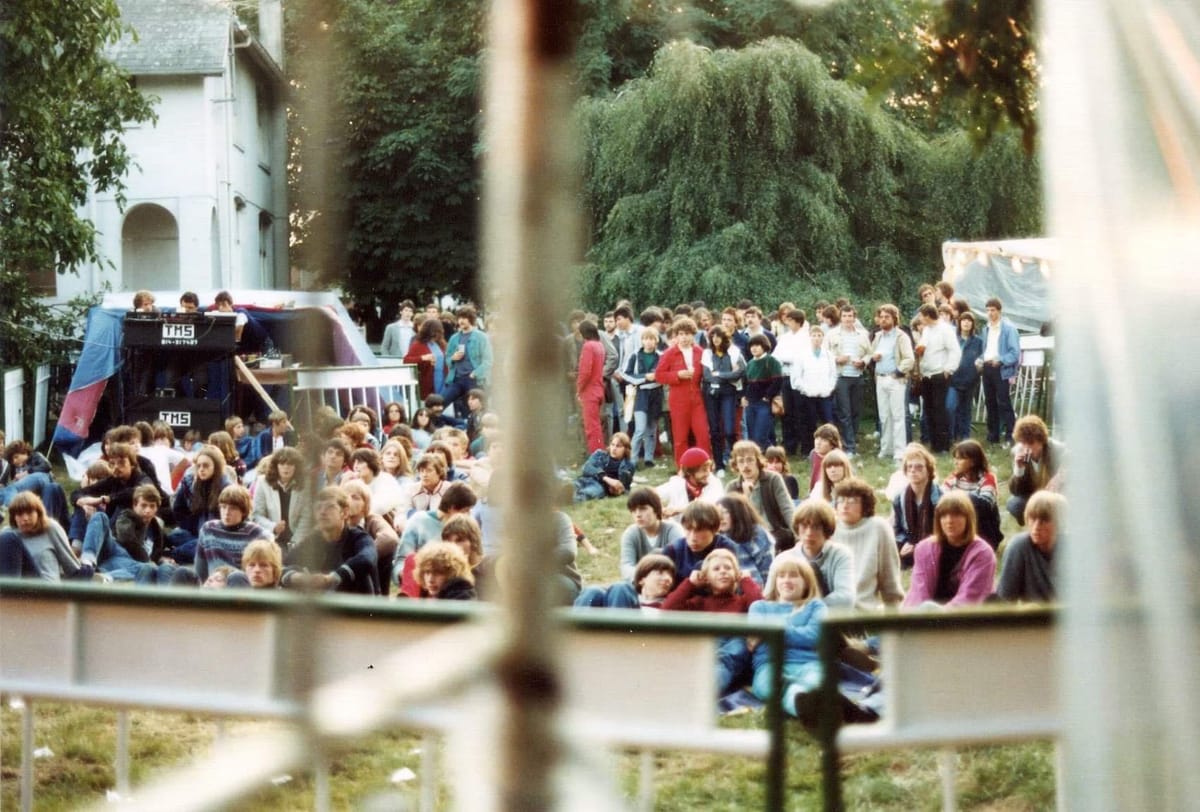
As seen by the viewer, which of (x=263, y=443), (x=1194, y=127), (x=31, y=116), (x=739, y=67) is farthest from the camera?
(x=31, y=116)

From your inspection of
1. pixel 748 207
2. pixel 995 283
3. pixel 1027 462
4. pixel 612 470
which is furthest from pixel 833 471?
pixel 748 207

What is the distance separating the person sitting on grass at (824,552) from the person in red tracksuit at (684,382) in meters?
3.10

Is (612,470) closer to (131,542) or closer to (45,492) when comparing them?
(131,542)

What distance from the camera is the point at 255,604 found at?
5.05 feet

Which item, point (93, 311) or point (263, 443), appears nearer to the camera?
point (263, 443)

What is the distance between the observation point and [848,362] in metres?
6.56

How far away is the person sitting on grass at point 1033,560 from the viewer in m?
2.69

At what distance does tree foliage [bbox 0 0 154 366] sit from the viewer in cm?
669

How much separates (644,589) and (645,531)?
505 mm

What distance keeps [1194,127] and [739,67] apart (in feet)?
14.6

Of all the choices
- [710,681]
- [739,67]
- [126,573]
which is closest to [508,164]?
[710,681]

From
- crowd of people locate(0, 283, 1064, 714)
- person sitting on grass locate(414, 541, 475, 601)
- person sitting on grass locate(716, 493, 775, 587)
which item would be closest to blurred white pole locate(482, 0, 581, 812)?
crowd of people locate(0, 283, 1064, 714)

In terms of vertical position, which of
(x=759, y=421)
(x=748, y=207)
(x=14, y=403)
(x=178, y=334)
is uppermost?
(x=748, y=207)

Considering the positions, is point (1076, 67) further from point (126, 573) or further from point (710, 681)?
point (126, 573)
